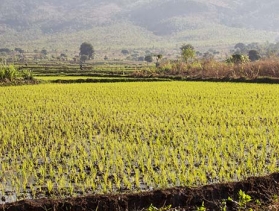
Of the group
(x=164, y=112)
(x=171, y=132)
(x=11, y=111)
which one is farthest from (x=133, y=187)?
(x=11, y=111)

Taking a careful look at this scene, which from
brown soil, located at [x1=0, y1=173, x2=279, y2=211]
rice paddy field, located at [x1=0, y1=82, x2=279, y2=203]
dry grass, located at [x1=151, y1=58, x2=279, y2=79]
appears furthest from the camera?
dry grass, located at [x1=151, y1=58, x2=279, y2=79]

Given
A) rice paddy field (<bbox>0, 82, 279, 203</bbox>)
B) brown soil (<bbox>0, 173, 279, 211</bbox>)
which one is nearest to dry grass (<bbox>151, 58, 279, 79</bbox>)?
rice paddy field (<bbox>0, 82, 279, 203</bbox>)

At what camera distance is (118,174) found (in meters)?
6.25

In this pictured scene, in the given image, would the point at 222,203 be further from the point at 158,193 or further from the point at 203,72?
the point at 203,72

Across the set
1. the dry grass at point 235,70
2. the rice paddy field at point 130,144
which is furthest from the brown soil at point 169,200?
the dry grass at point 235,70

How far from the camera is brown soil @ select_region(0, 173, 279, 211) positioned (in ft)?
16.0

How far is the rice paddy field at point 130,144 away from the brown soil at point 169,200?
0.48 m

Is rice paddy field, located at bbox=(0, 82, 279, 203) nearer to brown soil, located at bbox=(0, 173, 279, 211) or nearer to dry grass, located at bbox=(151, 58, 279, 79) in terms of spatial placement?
brown soil, located at bbox=(0, 173, 279, 211)

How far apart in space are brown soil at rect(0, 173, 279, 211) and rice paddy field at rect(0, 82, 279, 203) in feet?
1.57

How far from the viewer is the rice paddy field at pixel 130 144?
5.92m

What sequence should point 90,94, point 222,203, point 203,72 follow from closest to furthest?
point 222,203 < point 90,94 < point 203,72

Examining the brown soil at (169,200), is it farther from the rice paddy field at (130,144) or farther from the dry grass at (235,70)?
the dry grass at (235,70)

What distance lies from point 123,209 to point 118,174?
1264 mm

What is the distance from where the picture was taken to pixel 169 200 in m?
5.09
